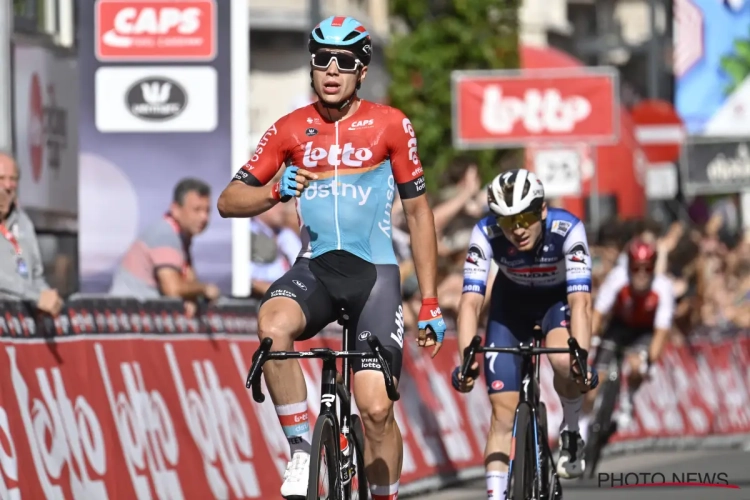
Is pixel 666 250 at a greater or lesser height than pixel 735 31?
lesser

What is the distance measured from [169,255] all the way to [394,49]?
26854 mm

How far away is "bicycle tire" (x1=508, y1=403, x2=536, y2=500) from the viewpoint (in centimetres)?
927

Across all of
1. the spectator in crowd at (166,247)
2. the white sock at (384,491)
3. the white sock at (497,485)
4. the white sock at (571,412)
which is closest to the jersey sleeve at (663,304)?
the white sock at (571,412)

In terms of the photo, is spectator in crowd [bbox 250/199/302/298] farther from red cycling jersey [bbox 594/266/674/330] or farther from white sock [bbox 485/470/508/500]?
white sock [bbox 485/470/508/500]

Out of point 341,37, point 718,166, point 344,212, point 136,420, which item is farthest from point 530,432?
point 718,166

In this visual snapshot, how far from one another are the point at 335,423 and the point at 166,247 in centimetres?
490

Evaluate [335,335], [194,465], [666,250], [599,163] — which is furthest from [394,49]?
[194,465]

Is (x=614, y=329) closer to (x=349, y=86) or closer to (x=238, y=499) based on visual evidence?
(x=238, y=499)

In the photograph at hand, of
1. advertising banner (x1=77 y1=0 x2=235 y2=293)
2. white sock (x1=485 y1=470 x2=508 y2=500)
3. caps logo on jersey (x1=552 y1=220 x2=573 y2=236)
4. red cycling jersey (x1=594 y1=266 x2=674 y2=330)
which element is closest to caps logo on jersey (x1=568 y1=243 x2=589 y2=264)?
caps logo on jersey (x1=552 y1=220 x2=573 y2=236)

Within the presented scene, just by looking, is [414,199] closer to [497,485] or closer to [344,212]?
[344,212]

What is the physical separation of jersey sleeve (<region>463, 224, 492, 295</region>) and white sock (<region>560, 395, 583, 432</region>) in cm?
125

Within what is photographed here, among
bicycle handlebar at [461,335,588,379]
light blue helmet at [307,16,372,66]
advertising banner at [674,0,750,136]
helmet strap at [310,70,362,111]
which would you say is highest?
advertising banner at [674,0,750,136]

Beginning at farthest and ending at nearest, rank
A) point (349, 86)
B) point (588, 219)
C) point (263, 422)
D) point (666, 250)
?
point (588, 219) → point (666, 250) → point (263, 422) → point (349, 86)

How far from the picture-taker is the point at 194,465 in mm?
10562
